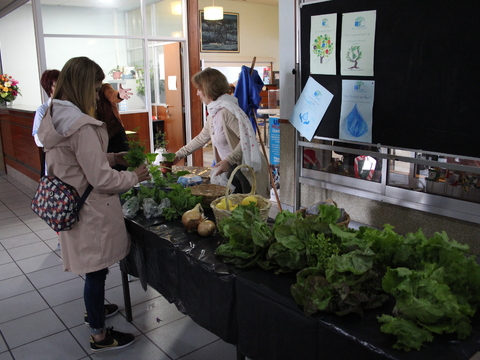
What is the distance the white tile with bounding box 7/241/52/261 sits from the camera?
394cm

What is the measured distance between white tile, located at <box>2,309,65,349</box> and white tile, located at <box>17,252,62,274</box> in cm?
→ 85

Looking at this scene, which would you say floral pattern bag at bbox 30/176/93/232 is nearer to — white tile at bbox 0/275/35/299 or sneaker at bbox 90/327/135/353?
sneaker at bbox 90/327/135/353

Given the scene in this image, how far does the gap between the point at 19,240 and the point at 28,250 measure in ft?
1.18

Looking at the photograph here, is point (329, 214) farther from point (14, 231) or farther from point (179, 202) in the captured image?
point (14, 231)

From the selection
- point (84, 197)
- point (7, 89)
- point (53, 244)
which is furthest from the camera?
point (7, 89)

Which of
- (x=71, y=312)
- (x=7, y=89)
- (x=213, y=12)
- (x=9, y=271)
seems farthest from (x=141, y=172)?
(x=213, y=12)

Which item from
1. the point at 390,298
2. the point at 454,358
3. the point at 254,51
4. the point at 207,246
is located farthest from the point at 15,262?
the point at 254,51

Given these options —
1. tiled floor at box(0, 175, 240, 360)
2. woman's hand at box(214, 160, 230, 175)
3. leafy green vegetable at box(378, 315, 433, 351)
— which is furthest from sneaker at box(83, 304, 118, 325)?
leafy green vegetable at box(378, 315, 433, 351)

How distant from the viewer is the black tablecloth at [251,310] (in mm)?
1207

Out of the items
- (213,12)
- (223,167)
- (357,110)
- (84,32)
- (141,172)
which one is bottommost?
(223,167)

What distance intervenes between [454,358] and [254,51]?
1123cm

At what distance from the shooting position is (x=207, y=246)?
196 centimetres

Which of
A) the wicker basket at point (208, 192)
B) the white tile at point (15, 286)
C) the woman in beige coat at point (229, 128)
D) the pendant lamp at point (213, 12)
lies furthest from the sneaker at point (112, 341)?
the pendant lamp at point (213, 12)

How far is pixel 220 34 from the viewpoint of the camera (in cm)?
1103
